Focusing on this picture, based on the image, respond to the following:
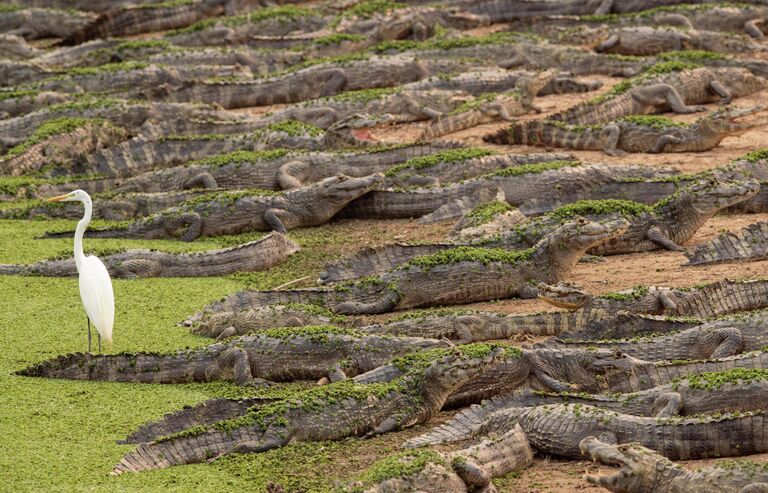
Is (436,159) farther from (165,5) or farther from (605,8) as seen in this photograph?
(165,5)

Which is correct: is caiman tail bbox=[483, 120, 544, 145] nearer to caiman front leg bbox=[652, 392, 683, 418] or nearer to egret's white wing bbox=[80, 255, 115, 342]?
egret's white wing bbox=[80, 255, 115, 342]

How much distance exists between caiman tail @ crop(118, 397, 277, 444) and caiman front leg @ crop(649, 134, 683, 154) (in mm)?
7088

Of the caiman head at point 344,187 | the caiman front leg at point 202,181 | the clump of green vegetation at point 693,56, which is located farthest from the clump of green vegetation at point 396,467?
the clump of green vegetation at point 693,56

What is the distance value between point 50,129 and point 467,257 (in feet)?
22.8

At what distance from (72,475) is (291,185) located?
662 centimetres

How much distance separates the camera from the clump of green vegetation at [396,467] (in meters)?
7.08

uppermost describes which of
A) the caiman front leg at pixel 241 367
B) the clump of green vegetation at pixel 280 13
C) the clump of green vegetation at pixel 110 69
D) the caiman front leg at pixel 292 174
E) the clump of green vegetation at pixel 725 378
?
the clump of green vegetation at pixel 725 378

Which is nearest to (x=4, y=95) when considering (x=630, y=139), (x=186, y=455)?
(x=630, y=139)

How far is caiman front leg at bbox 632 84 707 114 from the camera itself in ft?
52.0

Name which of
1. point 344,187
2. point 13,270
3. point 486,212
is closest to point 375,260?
point 486,212

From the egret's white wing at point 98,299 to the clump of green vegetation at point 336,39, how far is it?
442 inches

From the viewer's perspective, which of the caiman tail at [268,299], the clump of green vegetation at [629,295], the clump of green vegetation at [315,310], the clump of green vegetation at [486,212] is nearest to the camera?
the clump of green vegetation at [629,295]

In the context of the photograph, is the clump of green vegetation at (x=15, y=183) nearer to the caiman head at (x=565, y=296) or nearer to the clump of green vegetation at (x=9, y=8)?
the caiman head at (x=565, y=296)

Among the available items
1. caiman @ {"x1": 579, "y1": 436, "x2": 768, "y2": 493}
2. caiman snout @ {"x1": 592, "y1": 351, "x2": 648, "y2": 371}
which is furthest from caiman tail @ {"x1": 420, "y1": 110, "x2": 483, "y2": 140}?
caiman @ {"x1": 579, "y1": 436, "x2": 768, "y2": 493}
